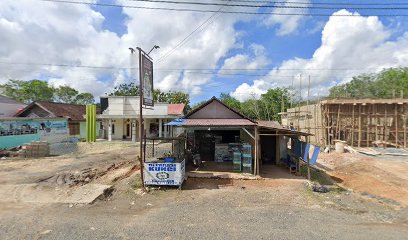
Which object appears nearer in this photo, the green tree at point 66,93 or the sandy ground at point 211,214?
the sandy ground at point 211,214

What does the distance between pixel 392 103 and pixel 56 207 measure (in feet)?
83.7

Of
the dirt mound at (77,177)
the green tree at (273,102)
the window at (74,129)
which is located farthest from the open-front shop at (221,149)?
the green tree at (273,102)

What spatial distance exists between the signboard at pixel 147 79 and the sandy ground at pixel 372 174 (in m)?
10.3

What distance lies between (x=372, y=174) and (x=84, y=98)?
65.4 m

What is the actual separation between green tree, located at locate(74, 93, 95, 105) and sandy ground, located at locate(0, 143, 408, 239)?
56521 millimetres

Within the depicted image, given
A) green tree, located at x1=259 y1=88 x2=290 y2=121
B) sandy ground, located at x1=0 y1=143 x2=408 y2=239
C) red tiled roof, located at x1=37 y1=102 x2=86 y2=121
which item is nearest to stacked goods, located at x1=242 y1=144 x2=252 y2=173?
sandy ground, located at x1=0 y1=143 x2=408 y2=239

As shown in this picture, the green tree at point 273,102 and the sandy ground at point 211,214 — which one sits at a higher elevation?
the green tree at point 273,102

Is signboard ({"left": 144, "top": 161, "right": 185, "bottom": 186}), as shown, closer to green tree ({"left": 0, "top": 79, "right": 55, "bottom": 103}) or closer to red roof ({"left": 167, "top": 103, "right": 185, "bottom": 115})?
red roof ({"left": 167, "top": 103, "right": 185, "bottom": 115})

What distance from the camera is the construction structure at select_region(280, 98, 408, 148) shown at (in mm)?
21078

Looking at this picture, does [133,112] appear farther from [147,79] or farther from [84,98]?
[84,98]

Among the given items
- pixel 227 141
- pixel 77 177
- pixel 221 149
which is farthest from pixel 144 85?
pixel 227 141

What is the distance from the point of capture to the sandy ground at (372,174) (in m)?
10.3

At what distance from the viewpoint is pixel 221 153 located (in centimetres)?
1612

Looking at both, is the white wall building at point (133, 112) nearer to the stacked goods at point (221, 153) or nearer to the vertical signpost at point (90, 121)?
the vertical signpost at point (90, 121)
